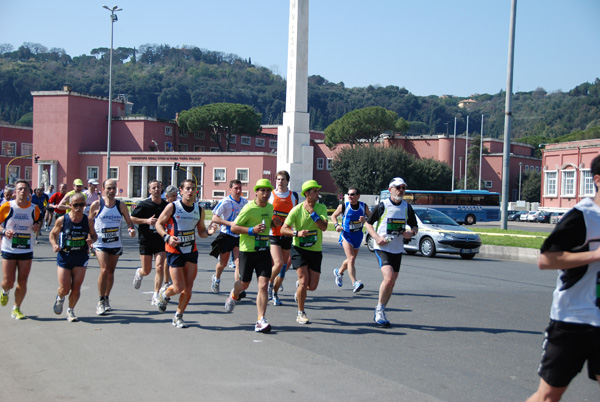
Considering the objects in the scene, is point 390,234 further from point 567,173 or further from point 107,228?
point 567,173

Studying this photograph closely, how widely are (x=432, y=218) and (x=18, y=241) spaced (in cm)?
1420

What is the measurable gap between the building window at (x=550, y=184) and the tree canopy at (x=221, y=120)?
4032cm

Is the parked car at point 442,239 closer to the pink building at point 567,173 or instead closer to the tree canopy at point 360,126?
the pink building at point 567,173

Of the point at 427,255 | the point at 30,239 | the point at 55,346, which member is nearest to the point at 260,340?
the point at 55,346

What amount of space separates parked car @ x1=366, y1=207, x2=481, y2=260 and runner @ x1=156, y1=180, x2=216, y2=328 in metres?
10.9

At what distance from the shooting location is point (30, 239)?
863cm

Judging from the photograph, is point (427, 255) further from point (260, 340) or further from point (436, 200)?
point (436, 200)

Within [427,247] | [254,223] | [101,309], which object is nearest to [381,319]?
[254,223]

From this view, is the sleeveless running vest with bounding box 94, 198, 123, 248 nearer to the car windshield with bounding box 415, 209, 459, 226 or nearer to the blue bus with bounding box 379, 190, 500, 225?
the car windshield with bounding box 415, 209, 459, 226

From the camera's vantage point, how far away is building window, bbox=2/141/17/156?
272ft

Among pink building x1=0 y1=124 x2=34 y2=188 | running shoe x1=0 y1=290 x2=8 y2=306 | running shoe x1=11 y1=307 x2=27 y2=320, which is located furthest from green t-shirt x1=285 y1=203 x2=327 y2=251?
pink building x1=0 y1=124 x2=34 y2=188

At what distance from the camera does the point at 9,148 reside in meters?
84.0

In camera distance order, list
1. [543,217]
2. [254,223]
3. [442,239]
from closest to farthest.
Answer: [254,223], [442,239], [543,217]

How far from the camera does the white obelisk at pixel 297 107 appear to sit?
3444cm
